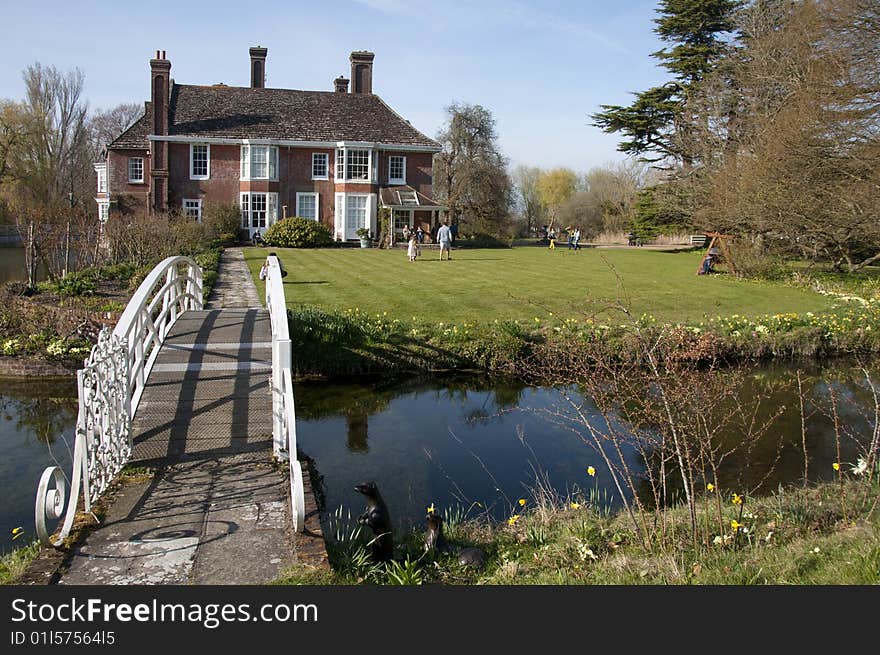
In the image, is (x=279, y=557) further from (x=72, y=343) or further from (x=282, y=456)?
(x=72, y=343)

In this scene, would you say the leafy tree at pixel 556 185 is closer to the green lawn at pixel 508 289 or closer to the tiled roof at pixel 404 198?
the tiled roof at pixel 404 198

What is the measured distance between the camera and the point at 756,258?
28047 millimetres

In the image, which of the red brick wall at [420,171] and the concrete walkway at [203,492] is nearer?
the concrete walkway at [203,492]

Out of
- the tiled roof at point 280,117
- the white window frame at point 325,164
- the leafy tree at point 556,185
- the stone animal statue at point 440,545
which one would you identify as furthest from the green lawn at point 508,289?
the leafy tree at point 556,185

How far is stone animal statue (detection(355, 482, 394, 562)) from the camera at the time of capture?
19.5 ft

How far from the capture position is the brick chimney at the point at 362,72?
42844 millimetres

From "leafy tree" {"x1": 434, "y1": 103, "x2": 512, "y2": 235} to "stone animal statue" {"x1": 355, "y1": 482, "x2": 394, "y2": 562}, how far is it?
41.6m

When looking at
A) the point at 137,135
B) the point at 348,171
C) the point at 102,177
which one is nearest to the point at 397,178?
the point at 348,171

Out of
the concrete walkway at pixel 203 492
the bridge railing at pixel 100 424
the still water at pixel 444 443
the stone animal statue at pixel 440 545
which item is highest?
the bridge railing at pixel 100 424

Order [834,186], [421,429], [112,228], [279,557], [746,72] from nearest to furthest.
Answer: [279,557], [421,429], [112,228], [834,186], [746,72]

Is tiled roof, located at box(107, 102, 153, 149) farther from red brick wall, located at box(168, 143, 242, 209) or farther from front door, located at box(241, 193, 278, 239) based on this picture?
front door, located at box(241, 193, 278, 239)

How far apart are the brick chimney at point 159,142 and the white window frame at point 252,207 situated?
382 centimetres

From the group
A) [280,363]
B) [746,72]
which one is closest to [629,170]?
[746,72]

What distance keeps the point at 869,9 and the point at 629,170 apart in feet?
134
